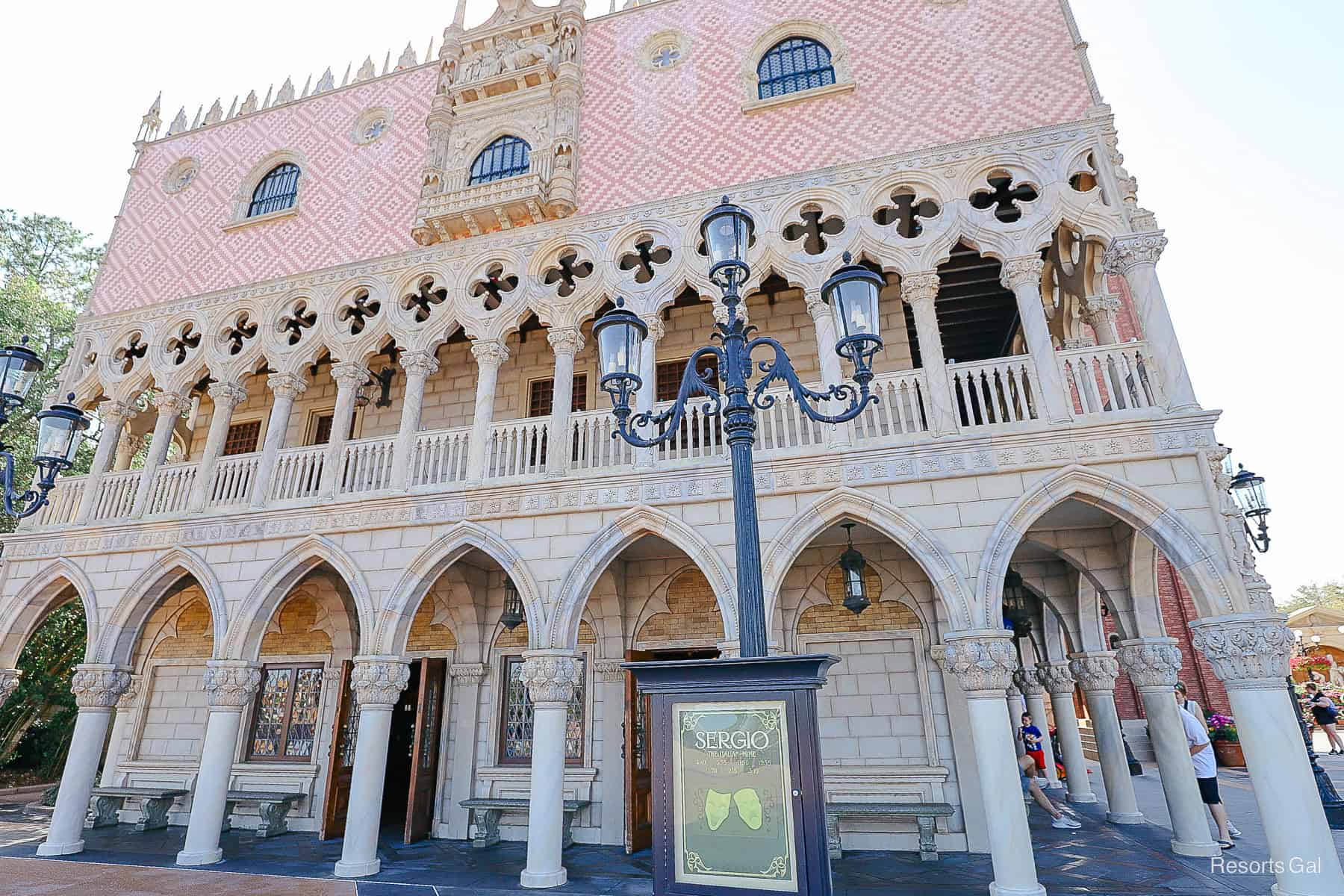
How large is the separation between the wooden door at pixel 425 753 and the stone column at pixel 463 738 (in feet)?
0.80

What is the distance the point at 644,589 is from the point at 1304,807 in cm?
734

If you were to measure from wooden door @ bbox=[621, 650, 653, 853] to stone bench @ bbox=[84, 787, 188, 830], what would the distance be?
7.27 m

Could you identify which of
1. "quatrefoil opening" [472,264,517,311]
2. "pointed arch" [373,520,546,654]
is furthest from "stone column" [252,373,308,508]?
"quatrefoil opening" [472,264,517,311]

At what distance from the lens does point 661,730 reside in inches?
141

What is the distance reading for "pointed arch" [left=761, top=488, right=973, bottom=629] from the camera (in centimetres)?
732

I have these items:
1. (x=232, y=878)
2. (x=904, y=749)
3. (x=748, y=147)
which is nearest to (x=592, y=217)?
(x=748, y=147)

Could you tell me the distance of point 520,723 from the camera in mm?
10625

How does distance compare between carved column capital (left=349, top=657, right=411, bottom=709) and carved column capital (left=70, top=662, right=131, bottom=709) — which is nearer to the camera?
carved column capital (left=349, top=657, right=411, bottom=709)

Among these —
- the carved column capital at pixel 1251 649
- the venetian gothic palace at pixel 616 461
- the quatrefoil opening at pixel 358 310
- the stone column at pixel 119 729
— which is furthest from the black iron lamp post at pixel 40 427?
the carved column capital at pixel 1251 649

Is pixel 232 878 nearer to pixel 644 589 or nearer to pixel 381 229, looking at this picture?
pixel 644 589

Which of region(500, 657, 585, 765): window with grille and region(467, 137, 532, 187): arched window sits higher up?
region(467, 137, 532, 187): arched window

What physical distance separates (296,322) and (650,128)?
256 inches

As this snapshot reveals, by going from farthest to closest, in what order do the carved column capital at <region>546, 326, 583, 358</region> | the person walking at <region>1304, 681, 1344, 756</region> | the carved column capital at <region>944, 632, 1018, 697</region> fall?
the person walking at <region>1304, 681, 1344, 756</region>
the carved column capital at <region>546, 326, 583, 358</region>
the carved column capital at <region>944, 632, 1018, 697</region>

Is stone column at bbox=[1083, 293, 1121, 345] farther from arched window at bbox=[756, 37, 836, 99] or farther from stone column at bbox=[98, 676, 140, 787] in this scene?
stone column at bbox=[98, 676, 140, 787]
